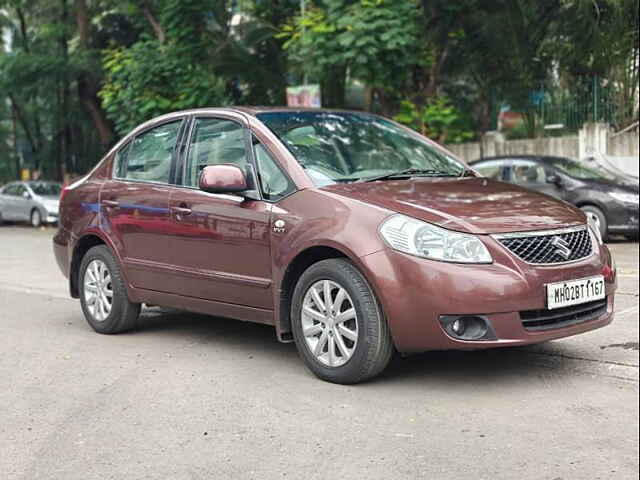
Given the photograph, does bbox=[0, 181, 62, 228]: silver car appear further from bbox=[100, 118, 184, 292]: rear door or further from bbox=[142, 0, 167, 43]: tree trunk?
bbox=[100, 118, 184, 292]: rear door

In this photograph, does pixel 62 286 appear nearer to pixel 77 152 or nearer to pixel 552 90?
pixel 552 90

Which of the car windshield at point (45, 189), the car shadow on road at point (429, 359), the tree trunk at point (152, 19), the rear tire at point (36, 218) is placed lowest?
the rear tire at point (36, 218)

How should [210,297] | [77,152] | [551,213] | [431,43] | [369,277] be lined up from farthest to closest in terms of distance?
[77,152], [431,43], [210,297], [551,213], [369,277]

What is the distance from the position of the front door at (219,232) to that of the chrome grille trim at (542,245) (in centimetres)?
148

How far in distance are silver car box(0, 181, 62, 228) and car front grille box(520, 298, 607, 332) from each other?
2190 centimetres

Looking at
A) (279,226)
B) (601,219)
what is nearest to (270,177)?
(279,226)

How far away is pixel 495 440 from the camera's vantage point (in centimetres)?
421

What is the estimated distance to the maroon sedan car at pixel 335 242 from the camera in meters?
4.81

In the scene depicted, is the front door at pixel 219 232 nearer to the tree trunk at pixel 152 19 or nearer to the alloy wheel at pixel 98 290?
the alloy wheel at pixel 98 290

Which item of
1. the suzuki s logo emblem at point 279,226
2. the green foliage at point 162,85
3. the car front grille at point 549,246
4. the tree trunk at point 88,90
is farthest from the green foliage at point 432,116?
the car front grille at point 549,246

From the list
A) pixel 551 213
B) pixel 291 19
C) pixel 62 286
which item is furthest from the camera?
pixel 291 19

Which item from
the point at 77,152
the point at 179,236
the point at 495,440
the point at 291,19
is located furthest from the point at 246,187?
the point at 77,152

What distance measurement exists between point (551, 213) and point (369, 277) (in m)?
1.15

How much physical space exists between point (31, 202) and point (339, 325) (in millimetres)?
22932
